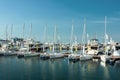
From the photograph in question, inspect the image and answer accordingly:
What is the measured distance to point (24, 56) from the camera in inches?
3625

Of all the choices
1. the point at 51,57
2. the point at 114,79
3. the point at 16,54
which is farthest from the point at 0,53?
the point at 114,79

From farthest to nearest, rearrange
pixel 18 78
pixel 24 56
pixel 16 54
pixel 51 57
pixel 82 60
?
pixel 16 54, pixel 24 56, pixel 51 57, pixel 82 60, pixel 18 78

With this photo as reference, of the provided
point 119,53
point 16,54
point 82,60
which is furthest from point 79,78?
point 16,54

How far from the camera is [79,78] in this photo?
155 ft

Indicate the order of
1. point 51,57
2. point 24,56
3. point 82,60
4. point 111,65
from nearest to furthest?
point 111,65, point 82,60, point 51,57, point 24,56

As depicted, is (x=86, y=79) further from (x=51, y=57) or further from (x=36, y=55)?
(x=36, y=55)

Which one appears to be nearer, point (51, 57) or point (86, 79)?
point (86, 79)

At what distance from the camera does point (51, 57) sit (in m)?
85.1

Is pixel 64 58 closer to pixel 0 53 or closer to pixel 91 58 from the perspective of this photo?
pixel 91 58

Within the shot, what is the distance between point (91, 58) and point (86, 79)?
35033 mm

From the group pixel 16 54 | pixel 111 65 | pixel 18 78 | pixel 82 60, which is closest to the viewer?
pixel 18 78

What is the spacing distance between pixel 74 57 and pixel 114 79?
1254 inches

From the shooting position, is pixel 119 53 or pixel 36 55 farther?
pixel 36 55

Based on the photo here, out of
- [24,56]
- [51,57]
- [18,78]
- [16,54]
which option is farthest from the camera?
[16,54]
